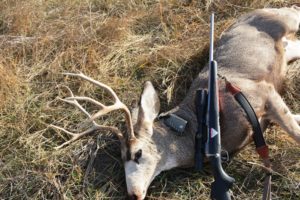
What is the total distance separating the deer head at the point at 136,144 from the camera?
14.7 feet

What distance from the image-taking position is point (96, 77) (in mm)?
5648

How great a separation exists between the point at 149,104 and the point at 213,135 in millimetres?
994

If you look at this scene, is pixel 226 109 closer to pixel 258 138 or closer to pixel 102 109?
pixel 258 138

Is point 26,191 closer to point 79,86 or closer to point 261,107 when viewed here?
point 79,86

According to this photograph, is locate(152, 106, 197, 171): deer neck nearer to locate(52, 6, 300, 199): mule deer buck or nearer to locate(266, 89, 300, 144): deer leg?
locate(52, 6, 300, 199): mule deer buck

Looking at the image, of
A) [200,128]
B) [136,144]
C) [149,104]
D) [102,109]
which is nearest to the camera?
[200,128]

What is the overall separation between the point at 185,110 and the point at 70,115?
43.2 inches

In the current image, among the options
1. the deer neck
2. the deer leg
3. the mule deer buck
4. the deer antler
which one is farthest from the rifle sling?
the deer antler

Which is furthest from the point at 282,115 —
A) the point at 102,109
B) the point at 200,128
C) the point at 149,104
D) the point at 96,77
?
the point at 96,77

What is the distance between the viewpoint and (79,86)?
5.56 meters

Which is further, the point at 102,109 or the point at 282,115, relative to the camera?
the point at 282,115

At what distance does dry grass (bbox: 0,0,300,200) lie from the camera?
4.64m

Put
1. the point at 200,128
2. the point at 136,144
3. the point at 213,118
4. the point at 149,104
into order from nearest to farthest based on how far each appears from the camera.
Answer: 1. the point at 213,118
2. the point at 200,128
3. the point at 136,144
4. the point at 149,104

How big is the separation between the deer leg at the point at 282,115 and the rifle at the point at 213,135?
647mm
